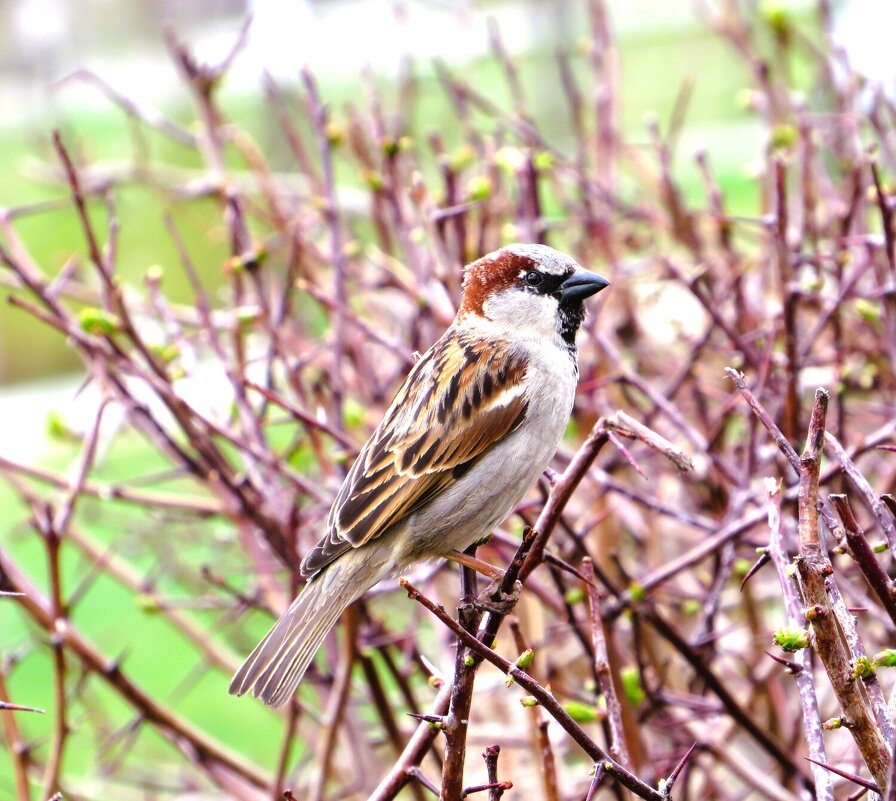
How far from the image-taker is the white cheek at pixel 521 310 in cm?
220

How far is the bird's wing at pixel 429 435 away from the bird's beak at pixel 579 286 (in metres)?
0.15

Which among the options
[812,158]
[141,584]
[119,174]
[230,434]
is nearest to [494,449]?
[230,434]

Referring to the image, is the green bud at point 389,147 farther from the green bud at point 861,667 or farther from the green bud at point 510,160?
the green bud at point 861,667

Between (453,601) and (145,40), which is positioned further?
(145,40)

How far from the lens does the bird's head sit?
2.19 metres

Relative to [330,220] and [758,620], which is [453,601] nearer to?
[758,620]

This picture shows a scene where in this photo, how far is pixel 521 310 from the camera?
221cm

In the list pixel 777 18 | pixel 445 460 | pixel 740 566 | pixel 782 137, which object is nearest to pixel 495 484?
pixel 445 460

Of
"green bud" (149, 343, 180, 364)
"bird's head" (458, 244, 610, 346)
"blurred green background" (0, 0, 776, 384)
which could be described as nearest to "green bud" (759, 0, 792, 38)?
"bird's head" (458, 244, 610, 346)

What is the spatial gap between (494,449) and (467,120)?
137 centimetres

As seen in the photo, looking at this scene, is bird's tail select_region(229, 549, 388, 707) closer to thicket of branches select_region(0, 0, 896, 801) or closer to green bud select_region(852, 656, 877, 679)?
thicket of branches select_region(0, 0, 896, 801)

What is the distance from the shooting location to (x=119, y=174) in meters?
4.05

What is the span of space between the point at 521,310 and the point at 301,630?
71cm

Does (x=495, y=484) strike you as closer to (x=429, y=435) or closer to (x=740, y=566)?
(x=429, y=435)
